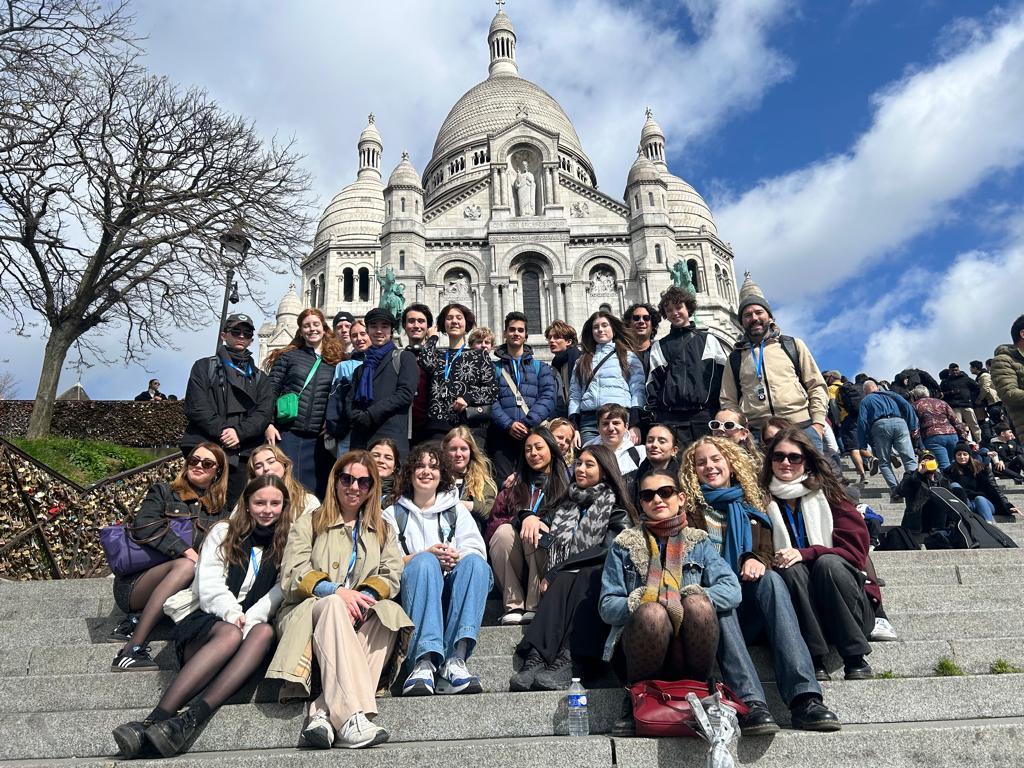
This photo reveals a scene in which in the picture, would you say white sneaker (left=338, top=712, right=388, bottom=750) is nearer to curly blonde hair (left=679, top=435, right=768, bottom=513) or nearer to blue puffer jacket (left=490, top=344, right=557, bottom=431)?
curly blonde hair (left=679, top=435, right=768, bottom=513)

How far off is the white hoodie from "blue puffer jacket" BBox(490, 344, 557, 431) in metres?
1.51

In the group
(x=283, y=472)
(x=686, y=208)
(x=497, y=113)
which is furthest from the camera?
(x=497, y=113)

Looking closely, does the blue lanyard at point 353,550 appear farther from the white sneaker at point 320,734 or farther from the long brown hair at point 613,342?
the long brown hair at point 613,342

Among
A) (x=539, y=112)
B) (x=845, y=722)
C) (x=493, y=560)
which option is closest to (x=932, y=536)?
(x=845, y=722)

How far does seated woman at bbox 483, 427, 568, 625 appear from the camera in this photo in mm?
4652

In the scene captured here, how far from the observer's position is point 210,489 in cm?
511

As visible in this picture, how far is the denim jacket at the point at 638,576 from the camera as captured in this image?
3.67 meters

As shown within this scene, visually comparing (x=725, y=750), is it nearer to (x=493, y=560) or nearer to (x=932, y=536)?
(x=493, y=560)

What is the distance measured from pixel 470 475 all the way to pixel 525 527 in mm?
868

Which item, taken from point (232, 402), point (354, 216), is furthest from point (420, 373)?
point (354, 216)

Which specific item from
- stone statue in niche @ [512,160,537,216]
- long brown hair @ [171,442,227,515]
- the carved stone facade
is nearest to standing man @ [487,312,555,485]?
long brown hair @ [171,442,227,515]

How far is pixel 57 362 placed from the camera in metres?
14.3

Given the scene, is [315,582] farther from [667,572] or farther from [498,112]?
[498,112]

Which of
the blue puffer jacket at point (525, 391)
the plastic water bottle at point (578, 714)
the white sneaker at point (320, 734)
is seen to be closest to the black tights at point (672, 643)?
the plastic water bottle at point (578, 714)
